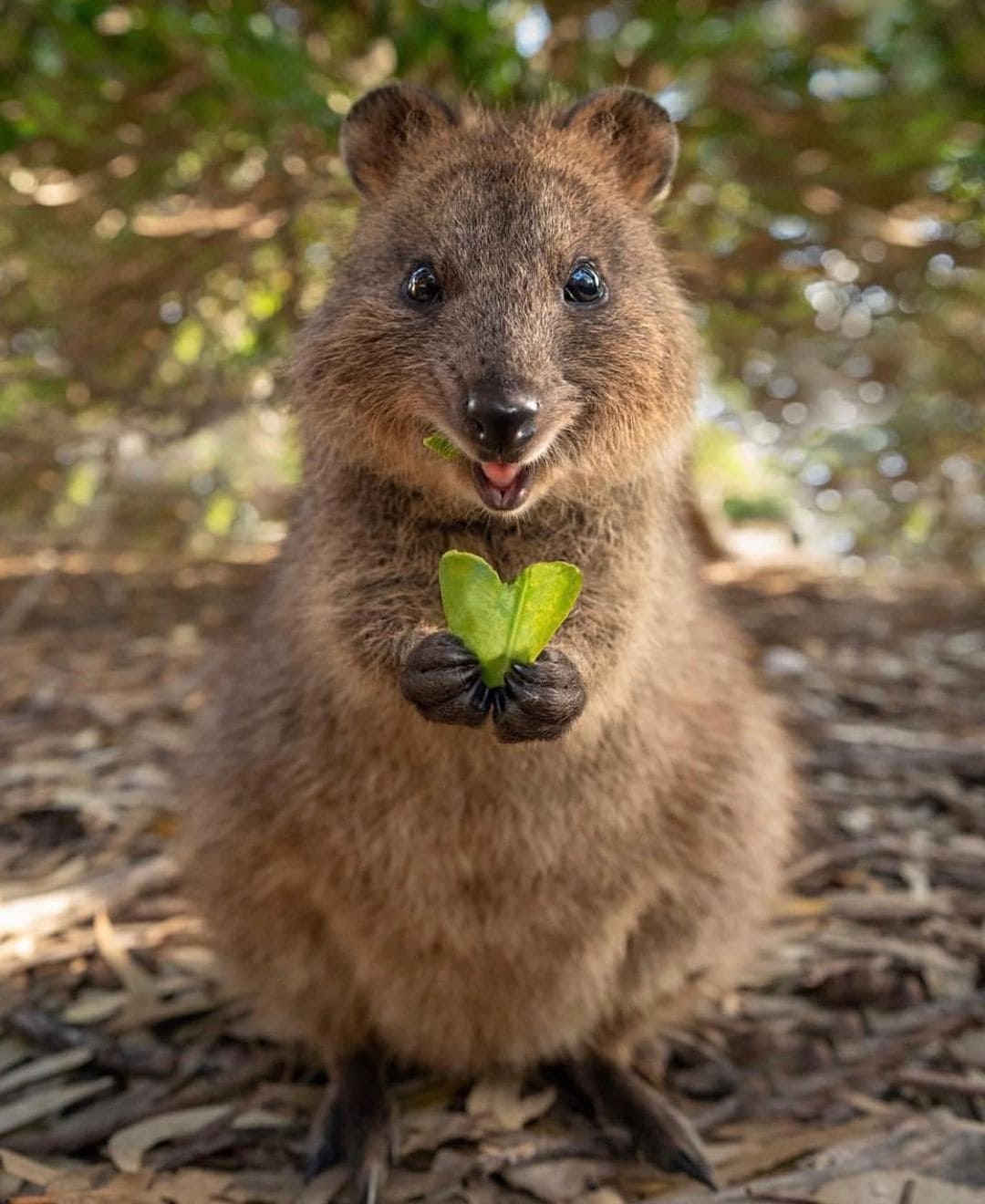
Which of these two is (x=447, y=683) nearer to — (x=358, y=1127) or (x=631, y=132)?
(x=358, y=1127)

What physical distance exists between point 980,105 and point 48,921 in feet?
15.9

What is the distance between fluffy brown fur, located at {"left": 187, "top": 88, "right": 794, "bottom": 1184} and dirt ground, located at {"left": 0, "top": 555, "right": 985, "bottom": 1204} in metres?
0.25

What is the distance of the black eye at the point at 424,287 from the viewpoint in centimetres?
248

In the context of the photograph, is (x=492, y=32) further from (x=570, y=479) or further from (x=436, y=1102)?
(x=436, y=1102)

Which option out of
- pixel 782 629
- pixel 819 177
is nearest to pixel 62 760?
pixel 782 629

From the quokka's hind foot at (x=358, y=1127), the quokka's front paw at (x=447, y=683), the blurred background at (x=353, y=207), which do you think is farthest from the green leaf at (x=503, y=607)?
the blurred background at (x=353, y=207)

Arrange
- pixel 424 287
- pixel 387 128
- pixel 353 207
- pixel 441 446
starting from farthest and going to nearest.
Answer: pixel 353 207, pixel 387 128, pixel 424 287, pixel 441 446

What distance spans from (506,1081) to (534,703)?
1335 mm

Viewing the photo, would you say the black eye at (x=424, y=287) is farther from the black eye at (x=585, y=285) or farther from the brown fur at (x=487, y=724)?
the black eye at (x=585, y=285)

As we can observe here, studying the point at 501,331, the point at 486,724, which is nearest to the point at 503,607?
the point at 486,724

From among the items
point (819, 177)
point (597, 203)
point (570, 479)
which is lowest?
point (570, 479)

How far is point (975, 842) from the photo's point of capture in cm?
409

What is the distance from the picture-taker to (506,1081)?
118 inches

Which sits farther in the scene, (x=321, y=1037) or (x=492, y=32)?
(x=492, y=32)
